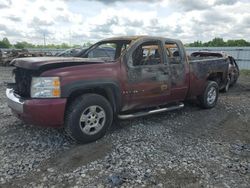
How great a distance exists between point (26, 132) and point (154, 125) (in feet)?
8.17

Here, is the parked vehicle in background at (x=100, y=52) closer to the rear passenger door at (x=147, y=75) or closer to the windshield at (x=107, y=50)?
the windshield at (x=107, y=50)

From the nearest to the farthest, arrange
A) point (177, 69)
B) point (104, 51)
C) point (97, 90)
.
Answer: point (97, 90) → point (177, 69) → point (104, 51)

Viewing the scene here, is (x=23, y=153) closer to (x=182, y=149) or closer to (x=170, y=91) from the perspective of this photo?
(x=182, y=149)

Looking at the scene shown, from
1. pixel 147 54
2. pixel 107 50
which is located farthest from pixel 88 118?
pixel 107 50

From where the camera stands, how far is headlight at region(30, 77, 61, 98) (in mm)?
4258

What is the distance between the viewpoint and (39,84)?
4.29 m

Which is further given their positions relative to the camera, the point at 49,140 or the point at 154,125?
the point at 154,125

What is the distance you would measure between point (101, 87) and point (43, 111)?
3.54ft

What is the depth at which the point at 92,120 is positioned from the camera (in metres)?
4.71

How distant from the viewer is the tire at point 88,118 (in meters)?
4.46

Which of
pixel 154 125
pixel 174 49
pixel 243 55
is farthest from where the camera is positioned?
pixel 243 55

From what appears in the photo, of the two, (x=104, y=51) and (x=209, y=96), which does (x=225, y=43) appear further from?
(x=104, y=51)

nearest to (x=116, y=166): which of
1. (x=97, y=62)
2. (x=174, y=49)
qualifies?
(x=97, y=62)

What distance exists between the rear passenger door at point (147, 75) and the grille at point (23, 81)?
173 cm
